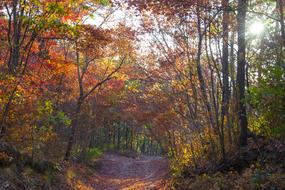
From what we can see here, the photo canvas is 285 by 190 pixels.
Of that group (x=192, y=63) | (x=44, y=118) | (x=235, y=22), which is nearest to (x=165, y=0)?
(x=235, y=22)

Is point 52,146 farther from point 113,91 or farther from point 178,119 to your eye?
point 113,91

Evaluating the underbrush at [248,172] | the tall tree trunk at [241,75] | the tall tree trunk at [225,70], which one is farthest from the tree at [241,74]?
the underbrush at [248,172]

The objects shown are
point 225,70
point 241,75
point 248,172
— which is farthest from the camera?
point 225,70

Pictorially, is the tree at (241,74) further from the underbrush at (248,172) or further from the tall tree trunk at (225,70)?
the underbrush at (248,172)

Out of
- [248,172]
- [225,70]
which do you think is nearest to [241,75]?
[225,70]

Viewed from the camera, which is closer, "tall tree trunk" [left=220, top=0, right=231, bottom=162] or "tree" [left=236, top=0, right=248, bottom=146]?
"tree" [left=236, top=0, right=248, bottom=146]

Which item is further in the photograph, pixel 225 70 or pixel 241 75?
pixel 225 70

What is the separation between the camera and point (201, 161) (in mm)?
11562

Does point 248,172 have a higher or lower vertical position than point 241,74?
lower

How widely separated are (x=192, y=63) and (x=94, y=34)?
13.1 feet

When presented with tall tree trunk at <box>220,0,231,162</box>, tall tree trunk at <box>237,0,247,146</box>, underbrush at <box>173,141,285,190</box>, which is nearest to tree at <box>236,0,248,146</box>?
tall tree trunk at <box>237,0,247,146</box>

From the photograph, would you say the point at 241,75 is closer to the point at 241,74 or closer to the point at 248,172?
the point at 241,74

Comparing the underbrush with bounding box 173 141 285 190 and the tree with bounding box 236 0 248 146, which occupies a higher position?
the tree with bounding box 236 0 248 146

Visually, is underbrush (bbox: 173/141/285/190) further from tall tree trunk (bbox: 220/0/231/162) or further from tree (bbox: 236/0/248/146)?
tree (bbox: 236/0/248/146)
